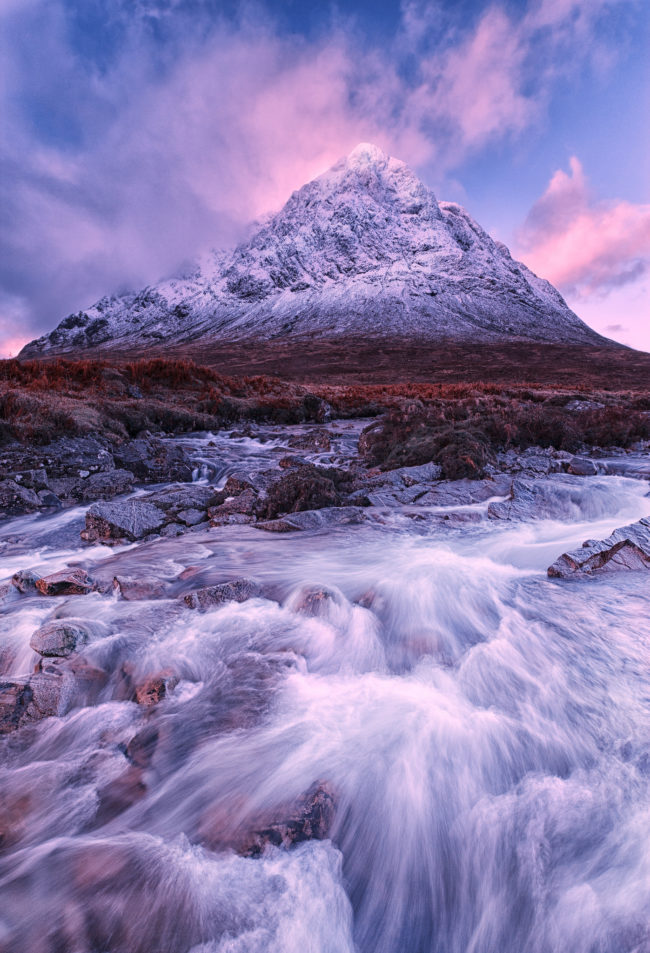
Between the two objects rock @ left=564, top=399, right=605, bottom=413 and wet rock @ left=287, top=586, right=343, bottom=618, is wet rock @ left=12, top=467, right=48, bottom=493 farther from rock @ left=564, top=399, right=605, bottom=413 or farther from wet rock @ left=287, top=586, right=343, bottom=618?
rock @ left=564, top=399, right=605, bottom=413

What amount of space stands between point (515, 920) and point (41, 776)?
253cm

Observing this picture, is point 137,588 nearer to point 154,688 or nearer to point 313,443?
point 154,688

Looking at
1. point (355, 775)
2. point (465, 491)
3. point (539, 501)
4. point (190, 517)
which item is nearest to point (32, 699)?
point (355, 775)

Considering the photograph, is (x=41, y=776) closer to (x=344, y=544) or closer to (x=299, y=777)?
(x=299, y=777)

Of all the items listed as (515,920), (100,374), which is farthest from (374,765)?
(100,374)

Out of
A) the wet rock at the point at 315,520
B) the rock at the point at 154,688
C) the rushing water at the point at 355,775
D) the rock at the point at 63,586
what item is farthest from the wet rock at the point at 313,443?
the rock at the point at 154,688

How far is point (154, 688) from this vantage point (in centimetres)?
306

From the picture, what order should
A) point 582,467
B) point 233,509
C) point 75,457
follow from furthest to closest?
1. point 582,467
2. point 75,457
3. point 233,509

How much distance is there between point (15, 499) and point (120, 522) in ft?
7.79

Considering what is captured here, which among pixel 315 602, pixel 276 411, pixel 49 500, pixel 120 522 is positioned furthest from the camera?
pixel 276 411

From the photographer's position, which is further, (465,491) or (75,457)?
(75,457)

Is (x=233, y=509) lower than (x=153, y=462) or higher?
lower

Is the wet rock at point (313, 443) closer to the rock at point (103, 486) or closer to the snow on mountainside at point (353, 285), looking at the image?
the rock at point (103, 486)

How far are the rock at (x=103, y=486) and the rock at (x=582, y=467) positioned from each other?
8325 mm
